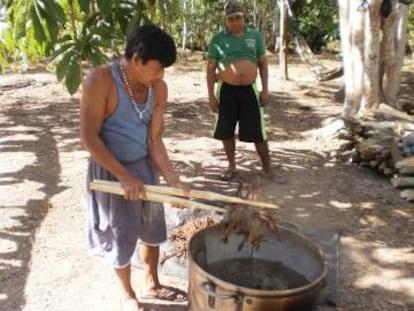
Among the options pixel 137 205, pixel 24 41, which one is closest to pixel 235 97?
pixel 24 41

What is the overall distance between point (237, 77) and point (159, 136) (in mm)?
1900

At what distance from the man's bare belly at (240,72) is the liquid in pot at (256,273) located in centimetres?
199

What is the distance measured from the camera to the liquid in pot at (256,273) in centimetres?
235

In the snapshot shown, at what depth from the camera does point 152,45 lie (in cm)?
198

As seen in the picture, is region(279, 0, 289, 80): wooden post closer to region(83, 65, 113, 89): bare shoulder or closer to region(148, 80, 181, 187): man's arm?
region(148, 80, 181, 187): man's arm

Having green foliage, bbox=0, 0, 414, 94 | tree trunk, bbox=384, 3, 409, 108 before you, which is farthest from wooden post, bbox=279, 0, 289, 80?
green foliage, bbox=0, 0, 414, 94

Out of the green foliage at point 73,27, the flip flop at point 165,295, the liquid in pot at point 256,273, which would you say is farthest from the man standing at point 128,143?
the green foliage at point 73,27

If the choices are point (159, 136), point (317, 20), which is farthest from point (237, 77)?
point (317, 20)

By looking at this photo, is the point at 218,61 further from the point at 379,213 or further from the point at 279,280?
the point at 279,280

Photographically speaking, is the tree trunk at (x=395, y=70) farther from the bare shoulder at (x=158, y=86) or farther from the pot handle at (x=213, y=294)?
the pot handle at (x=213, y=294)

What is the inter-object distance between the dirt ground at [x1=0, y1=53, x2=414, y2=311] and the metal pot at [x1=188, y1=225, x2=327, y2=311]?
1.70 ft

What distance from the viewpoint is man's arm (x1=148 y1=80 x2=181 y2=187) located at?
232 centimetres

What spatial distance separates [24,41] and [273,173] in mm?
2441

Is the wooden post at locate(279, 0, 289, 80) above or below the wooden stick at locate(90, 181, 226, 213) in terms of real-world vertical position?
above
